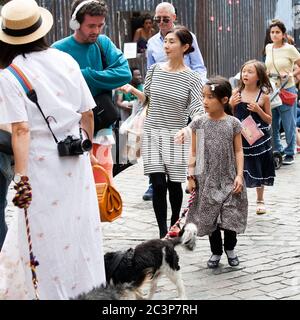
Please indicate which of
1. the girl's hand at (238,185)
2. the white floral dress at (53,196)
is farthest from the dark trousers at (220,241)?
the white floral dress at (53,196)

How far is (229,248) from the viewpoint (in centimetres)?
604

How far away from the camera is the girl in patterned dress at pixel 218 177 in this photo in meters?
5.95

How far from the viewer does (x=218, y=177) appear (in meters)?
6.03

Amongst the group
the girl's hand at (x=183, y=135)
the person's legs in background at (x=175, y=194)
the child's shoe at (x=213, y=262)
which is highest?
the girl's hand at (x=183, y=135)

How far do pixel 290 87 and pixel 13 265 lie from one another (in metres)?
7.63

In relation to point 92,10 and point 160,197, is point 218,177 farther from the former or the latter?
point 92,10

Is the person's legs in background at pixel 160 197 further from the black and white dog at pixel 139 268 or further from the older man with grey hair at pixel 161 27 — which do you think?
the older man with grey hair at pixel 161 27

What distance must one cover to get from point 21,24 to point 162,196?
2782 millimetres

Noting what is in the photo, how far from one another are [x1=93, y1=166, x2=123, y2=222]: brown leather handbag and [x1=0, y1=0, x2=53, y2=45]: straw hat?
44.7 inches

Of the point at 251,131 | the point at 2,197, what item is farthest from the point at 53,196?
the point at 251,131

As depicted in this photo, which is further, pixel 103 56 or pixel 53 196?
pixel 103 56

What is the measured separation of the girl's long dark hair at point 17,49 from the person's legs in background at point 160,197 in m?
2.57

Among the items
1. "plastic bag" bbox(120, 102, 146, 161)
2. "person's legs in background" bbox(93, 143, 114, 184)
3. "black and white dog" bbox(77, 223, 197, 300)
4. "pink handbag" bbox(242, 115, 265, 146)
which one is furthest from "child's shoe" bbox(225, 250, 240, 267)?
"pink handbag" bbox(242, 115, 265, 146)
